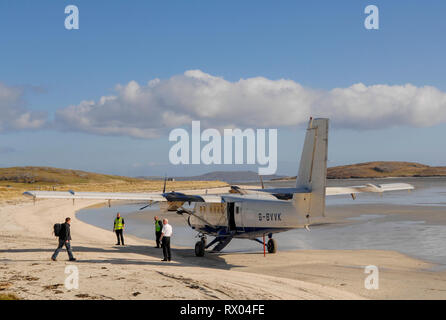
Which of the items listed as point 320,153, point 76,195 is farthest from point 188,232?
point 320,153

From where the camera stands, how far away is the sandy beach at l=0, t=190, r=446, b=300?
11109 millimetres

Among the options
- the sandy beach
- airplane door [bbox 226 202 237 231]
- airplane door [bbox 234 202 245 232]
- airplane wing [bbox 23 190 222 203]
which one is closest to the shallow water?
the sandy beach

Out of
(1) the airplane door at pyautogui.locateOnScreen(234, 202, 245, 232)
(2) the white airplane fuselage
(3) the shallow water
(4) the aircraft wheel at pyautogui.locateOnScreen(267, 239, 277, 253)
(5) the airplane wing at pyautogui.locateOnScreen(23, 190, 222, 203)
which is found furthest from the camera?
(3) the shallow water

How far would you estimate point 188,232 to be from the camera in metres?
28.9

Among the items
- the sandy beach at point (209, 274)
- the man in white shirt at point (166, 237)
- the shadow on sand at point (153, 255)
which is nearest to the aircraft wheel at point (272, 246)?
the sandy beach at point (209, 274)

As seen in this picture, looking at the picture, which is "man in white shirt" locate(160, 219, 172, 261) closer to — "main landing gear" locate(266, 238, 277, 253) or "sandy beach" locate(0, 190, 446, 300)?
"sandy beach" locate(0, 190, 446, 300)

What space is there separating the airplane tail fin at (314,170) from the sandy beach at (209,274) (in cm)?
230

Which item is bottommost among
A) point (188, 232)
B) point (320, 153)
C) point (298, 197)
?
point (188, 232)

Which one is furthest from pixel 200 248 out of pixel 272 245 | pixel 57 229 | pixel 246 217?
pixel 57 229

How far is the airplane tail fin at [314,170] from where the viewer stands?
15.7 m

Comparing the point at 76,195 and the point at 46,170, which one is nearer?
the point at 76,195
